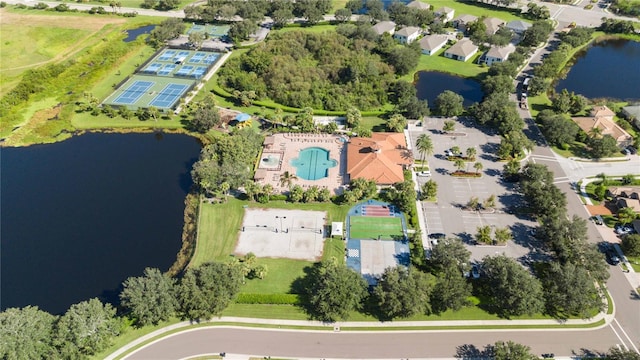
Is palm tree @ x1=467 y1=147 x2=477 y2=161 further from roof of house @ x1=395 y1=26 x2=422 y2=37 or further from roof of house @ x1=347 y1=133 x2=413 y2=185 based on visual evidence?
roof of house @ x1=395 y1=26 x2=422 y2=37

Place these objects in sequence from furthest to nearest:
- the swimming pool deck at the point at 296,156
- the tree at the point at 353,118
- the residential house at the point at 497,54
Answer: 1. the residential house at the point at 497,54
2. the tree at the point at 353,118
3. the swimming pool deck at the point at 296,156

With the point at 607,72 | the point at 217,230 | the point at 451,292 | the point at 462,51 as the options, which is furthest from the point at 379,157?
the point at 607,72

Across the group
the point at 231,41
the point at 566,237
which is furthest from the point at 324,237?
the point at 231,41

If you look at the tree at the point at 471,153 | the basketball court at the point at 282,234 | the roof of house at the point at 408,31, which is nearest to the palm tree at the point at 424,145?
the tree at the point at 471,153

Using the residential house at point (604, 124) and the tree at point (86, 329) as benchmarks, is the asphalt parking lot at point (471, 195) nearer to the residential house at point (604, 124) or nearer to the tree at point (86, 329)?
the residential house at point (604, 124)

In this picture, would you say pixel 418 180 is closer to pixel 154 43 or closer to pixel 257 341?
pixel 257 341
